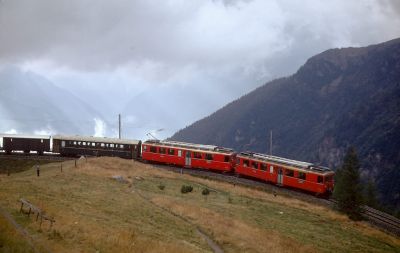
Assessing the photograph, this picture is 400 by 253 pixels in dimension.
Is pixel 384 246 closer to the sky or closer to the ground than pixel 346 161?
closer to the ground

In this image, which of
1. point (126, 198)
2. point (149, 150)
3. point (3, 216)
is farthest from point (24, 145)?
point (3, 216)

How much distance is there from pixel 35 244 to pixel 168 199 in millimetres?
20018

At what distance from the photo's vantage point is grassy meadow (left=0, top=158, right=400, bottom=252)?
20381mm

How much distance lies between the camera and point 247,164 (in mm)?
57531

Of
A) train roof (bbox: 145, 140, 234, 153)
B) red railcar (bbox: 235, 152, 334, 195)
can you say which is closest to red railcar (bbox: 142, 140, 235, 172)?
train roof (bbox: 145, 140, 234, 153)

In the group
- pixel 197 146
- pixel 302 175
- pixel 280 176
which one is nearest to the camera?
pixel 302 175

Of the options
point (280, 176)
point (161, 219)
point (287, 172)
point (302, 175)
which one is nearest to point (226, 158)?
point (280, 176)

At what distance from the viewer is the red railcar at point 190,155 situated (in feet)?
194

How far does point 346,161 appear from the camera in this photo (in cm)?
Result: 5394

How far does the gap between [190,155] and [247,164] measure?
30.0ft

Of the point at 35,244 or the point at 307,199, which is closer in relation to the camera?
the point at 35,244

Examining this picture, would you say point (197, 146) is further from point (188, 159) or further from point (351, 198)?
point (351, 198)

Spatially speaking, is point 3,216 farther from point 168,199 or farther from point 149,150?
point 149,150

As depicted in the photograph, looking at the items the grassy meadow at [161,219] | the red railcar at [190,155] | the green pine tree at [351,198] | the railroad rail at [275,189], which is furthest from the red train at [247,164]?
the grassy meadow at [161,219]
